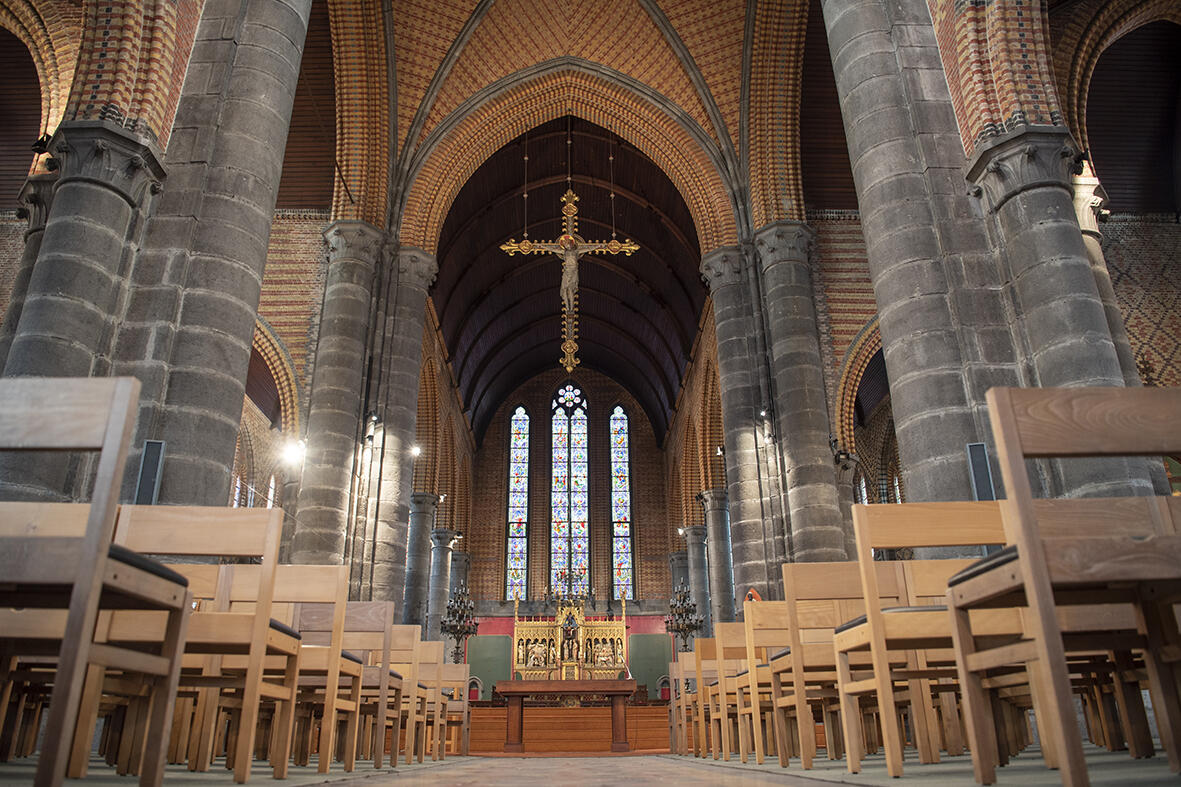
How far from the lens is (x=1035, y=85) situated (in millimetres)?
6230

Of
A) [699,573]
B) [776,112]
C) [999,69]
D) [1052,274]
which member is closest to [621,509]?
[699,573]

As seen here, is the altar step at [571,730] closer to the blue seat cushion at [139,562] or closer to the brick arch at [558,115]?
the brick arch at [558,115]

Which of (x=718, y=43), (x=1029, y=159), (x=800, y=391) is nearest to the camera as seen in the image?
(x=1029, y=159)

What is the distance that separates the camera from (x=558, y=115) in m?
14.9

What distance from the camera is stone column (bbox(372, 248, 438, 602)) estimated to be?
444 inches

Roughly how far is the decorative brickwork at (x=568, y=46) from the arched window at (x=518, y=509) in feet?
50.4

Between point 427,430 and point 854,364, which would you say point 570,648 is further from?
point 854,364

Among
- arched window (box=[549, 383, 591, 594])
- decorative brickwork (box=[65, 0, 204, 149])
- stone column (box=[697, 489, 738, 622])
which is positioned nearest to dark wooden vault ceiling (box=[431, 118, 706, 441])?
arched window (box=[549, 383, 591, 594])

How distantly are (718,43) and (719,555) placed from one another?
10.8 metres

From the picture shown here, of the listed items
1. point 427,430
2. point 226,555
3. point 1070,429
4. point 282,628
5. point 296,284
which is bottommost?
point 282,628

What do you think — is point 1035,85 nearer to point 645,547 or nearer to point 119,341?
point 119,341

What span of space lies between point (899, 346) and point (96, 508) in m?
5.31

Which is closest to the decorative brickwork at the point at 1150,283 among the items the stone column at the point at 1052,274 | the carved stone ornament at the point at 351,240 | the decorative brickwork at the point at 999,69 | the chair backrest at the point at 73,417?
the decorative brickwork at the point at 999,69

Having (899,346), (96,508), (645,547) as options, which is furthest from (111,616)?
(645,547)
